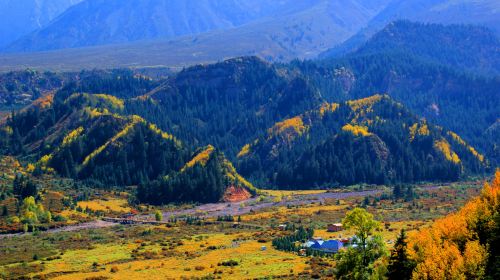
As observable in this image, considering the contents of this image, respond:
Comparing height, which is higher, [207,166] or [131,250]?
[207,166]

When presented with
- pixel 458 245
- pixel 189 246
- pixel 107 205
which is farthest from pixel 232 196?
pixel 458 245

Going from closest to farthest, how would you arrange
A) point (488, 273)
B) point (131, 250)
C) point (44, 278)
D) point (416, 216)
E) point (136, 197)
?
point (488, 273), point (44, 278), point (131, 250), point (416, 216), point (136, 197)

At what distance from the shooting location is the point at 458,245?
78.9 m

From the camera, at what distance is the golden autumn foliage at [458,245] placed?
71.7 meters

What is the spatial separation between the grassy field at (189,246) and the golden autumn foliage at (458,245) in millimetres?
23003

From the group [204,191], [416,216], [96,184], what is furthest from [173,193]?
[416,216]

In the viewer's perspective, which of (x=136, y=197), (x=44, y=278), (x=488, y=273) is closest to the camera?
(x=488, y=273)

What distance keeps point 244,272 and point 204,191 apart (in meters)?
90.2

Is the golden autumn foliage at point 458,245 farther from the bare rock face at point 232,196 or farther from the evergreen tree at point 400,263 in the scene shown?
the bare rock face at point 232,196

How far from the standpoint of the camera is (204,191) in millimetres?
193500

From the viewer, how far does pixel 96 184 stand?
199875 millimetres

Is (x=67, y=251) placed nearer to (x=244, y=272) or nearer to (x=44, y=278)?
(x=44, y=278)

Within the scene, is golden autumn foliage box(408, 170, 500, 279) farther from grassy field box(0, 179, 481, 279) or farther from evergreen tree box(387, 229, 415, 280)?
grassy field box(0, 179, 481, 279)

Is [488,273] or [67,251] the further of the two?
[67,251]
